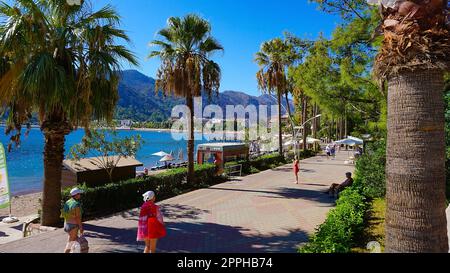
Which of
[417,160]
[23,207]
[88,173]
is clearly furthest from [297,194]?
[23,207]

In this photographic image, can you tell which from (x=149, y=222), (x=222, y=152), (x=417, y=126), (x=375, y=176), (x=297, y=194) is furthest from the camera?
(x=222, y=152)

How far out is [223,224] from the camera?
33.6ft

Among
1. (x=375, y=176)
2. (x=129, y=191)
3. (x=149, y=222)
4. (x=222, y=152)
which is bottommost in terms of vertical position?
(x=129, y=191)

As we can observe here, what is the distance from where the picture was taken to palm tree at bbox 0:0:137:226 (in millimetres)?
8625

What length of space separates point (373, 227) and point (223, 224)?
12.9 ft

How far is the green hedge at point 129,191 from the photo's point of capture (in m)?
11.6

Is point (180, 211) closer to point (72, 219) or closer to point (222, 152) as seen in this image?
point (72, 219)

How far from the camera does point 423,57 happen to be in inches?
121

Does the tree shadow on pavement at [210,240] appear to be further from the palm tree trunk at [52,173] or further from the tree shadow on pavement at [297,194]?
the tree shadow on pavement at [297,194]

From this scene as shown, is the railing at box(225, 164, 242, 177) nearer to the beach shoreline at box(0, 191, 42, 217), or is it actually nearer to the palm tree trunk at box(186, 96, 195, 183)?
the palm tree trunk at box(186, 96, 195, 183)

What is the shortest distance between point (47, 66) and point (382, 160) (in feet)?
35.8
